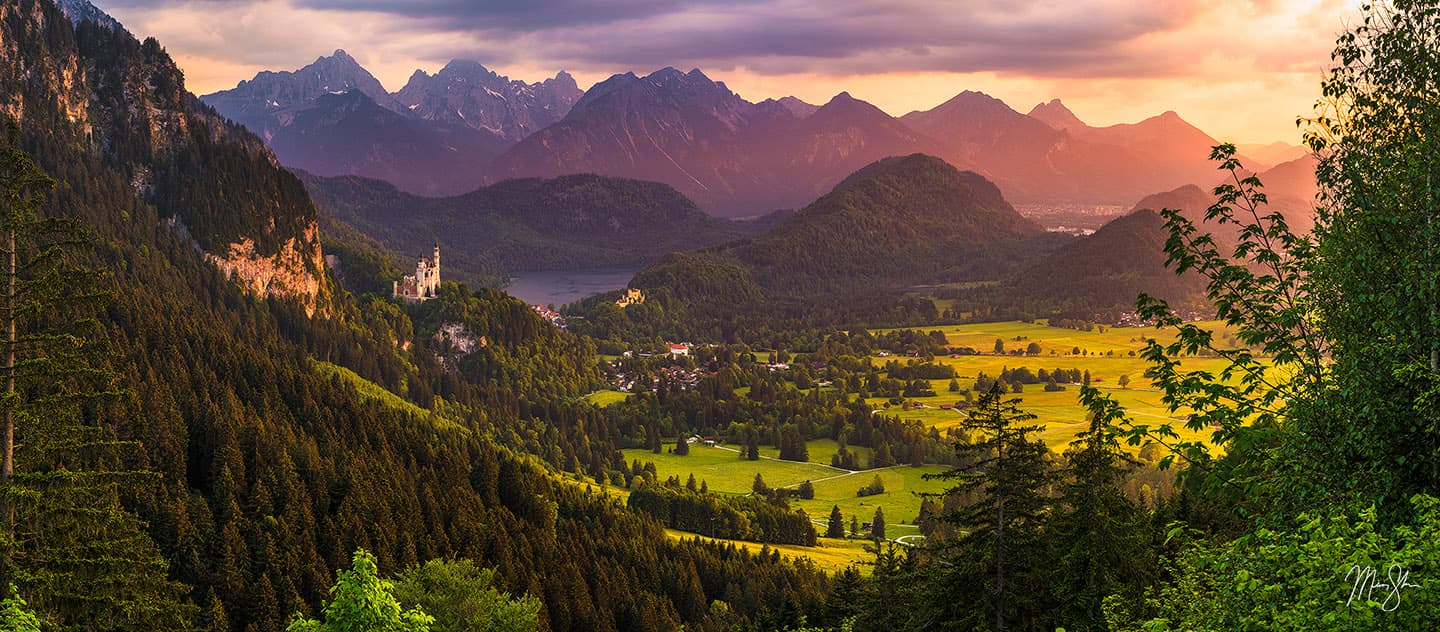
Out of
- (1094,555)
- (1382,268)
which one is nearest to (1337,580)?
(1382,268)

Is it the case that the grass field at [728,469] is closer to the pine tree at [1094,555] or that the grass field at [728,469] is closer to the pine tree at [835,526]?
the pine tree at [835,526]

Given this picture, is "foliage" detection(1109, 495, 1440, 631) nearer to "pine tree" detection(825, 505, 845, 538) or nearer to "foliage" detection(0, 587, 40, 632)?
"foliage" detection(0, 587, 40, 632)

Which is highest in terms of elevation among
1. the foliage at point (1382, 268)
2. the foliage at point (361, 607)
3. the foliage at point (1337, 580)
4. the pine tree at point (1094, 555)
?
the foliage at point (1382, 268)

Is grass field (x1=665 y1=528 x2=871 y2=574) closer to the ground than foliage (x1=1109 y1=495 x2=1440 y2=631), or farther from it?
closer to the ground

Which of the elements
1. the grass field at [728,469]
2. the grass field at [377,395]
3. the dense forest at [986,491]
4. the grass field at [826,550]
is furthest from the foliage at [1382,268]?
the grass field at [377,395]

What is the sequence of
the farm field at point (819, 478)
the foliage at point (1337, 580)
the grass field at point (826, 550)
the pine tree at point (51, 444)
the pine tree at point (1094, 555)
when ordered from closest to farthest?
the foliage at point (1337, 580), the pine tree at point (51, 444), the pine tree at point (1094, 555), the grass field at point (826, 550), the farm field at point (819, 478)

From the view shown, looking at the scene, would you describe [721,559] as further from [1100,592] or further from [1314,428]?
[1314,428]

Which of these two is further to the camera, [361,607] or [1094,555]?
[1094,555]

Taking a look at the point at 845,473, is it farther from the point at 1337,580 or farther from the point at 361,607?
the point at 1337,580

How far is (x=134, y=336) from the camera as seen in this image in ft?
336

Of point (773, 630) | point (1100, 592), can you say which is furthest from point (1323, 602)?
point (773, 630)

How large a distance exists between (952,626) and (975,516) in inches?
177

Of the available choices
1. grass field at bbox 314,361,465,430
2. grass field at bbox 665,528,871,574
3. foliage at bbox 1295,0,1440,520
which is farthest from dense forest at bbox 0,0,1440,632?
grass field at bbox 314,361,465,430

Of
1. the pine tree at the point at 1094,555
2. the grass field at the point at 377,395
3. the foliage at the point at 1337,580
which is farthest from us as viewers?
the grass field at the point at 377,395
